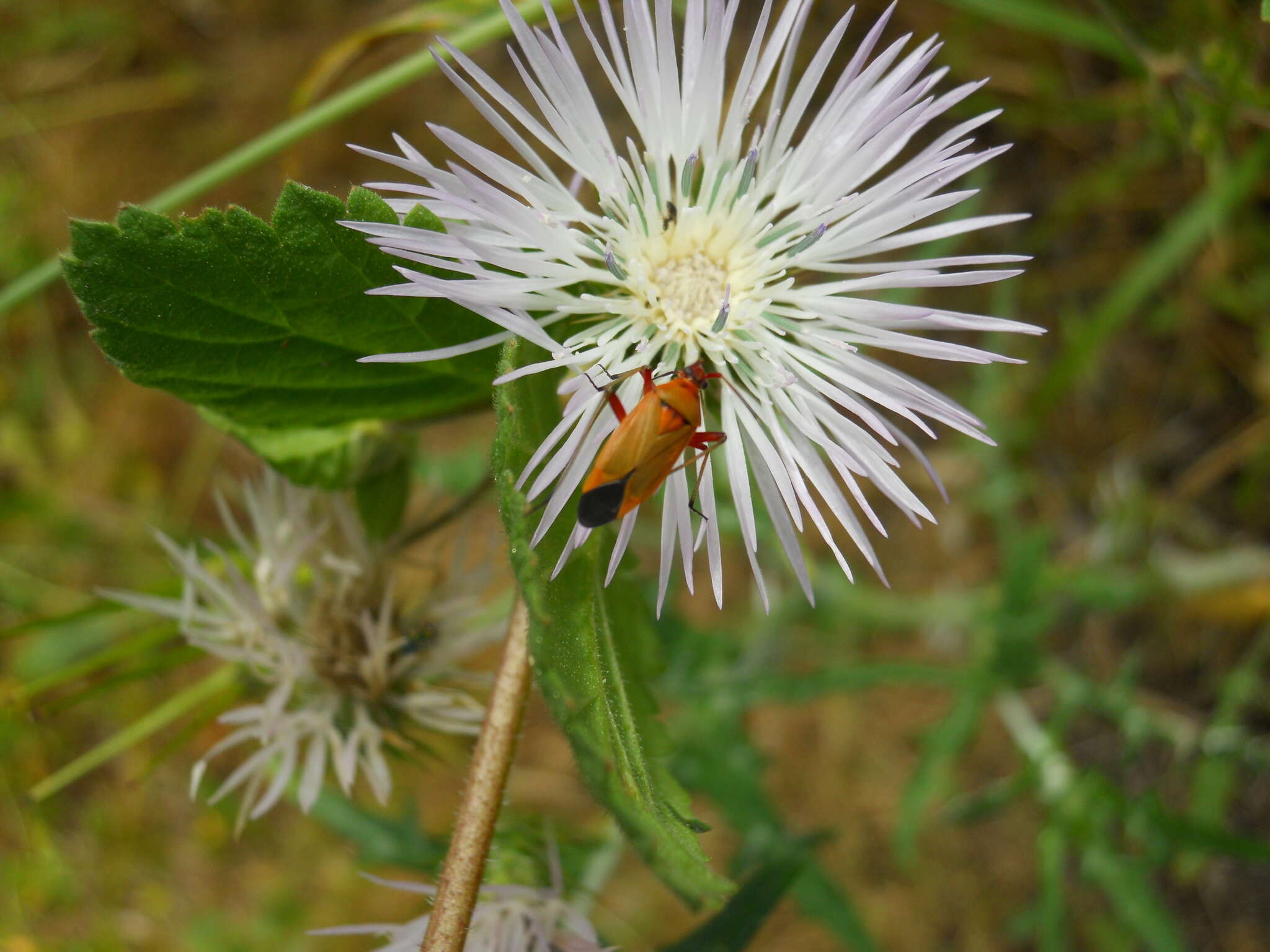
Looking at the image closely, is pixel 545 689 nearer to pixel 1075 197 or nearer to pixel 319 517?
pixel 319 517

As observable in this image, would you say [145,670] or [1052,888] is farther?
[1052,888]

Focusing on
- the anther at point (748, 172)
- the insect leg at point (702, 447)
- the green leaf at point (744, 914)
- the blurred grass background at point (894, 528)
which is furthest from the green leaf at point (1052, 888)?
the anther at point (748, 172)

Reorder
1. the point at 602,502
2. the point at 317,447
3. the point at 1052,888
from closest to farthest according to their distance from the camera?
the point at 602,502
the point at 317,447
the point at 1052,888

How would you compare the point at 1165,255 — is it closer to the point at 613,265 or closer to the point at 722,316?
the point at 722,316

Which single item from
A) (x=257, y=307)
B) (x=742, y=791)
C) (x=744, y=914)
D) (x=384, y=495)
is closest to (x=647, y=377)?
(x=257, y=307)

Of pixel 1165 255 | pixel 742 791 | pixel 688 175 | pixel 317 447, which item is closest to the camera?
pixel 688 175

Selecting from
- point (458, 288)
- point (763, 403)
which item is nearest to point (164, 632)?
point (458, 288)

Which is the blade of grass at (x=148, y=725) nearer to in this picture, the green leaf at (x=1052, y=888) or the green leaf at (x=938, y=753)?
the green leaf at (x=938, y=753)

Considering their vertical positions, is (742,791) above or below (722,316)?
below
